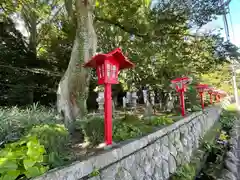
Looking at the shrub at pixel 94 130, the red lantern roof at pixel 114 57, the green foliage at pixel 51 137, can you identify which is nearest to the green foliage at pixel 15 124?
the green foliage at pixel 51 137

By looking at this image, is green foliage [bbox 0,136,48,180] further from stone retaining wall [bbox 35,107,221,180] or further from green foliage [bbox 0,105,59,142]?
green foliage [bbox 0,105,59,142]

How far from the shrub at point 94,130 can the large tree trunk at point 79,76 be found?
1583 mm

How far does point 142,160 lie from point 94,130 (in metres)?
1.01

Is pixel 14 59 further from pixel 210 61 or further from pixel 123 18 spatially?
pixel 210 61

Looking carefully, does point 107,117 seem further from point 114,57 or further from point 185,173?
point 185,173

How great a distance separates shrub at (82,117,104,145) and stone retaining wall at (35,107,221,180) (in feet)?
2.54

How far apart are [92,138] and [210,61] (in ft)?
22.5

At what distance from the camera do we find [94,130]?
3.77m

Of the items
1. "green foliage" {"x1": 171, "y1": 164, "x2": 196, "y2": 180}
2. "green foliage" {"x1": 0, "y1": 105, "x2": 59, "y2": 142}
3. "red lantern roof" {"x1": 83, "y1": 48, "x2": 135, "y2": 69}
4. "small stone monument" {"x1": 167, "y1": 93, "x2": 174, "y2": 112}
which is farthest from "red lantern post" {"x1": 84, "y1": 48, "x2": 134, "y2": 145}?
"small stone monument" {"x1": 167, "y1": 93, "x2": 174, "y2": 112}

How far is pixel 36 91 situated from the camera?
399 inches

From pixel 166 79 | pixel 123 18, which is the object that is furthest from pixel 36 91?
pixel 166 79

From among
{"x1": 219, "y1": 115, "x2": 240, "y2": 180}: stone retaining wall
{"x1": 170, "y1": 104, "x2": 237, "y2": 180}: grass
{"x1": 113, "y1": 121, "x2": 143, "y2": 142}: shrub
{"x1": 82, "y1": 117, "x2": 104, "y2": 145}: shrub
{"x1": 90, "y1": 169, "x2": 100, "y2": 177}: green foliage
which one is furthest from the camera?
{"x1": 219, "y1": 115, "x2": 240, "y2": 180}: stone retaining wall

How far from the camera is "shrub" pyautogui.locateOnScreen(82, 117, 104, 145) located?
368 centimetres

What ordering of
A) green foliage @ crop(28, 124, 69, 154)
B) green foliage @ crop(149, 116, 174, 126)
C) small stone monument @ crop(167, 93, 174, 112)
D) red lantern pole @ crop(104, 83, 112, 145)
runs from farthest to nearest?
small stone monument @ crop(167, 93, 174, 112) < green foliage @ crop(149, 116, 174, 126) < red lantern pole @ crop(104, 83, 112, 145) < green foliage @ crop(28, 124, 69, 154)
